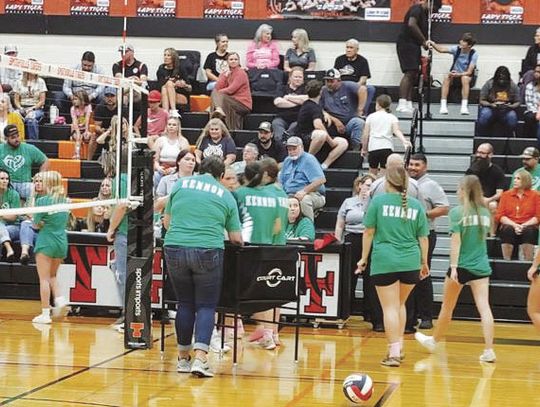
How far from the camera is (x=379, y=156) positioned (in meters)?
16.1

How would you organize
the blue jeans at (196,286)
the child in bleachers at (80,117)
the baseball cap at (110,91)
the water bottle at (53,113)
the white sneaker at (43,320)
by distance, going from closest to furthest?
the blue jeans at (196,286) → the white sneaker at (43,320) → the child in bleachers at (80,117) → the water bottle at (53,113) → the baseball cap at (110,91)

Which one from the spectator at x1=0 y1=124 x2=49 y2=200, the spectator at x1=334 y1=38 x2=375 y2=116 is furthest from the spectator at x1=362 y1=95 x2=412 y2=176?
the spectator at x1=0 y1=124 x2=49 y2=200

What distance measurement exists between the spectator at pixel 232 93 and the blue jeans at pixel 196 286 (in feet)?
26.2

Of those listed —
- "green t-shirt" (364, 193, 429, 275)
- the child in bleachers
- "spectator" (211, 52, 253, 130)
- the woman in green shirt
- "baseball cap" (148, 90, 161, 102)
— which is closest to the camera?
"green t-shirt" (364, 193, 429, 275)

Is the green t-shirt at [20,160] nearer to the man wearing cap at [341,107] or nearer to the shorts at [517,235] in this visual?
the shorts at [517,235]

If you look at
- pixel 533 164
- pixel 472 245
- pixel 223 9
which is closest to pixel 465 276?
pixel 472 245

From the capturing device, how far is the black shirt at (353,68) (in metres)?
18.6

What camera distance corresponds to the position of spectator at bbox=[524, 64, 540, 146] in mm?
17438

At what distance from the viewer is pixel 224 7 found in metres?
20.5

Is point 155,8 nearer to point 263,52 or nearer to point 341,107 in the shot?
point 263,52

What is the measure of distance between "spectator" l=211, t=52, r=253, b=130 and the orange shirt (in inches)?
188

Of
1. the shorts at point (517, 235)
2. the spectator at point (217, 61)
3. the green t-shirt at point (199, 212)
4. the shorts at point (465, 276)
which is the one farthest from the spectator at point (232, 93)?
the green t-shirt at point (199, 212)

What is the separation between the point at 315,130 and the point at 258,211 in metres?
5.64

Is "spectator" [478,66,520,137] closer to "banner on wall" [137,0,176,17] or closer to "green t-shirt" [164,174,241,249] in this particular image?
"banner on wall" [137,0,176,17]
